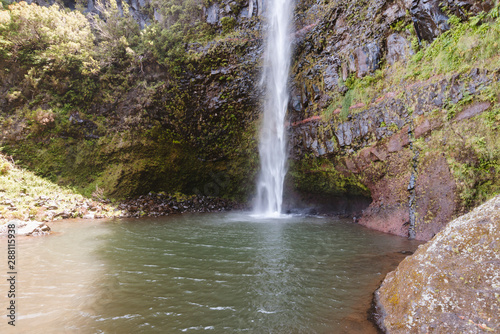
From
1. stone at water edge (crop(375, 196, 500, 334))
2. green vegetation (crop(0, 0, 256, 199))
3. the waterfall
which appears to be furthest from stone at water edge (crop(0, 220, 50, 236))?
the waterfall

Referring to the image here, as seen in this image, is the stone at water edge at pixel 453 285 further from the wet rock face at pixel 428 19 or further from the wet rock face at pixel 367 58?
the wet rock face at pixel 367 58

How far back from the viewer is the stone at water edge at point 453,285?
1997mm

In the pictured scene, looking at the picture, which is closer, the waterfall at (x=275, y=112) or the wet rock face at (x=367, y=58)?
the wet rock face at (x=367, y=58)

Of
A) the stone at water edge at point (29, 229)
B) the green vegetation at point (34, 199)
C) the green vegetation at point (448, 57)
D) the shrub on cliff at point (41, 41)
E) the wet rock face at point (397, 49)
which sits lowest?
the stone at water edge at point (29, 229)

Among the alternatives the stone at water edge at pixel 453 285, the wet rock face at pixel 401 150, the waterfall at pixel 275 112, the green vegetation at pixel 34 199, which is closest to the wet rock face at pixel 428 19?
the wet rock face at pixel 401 150

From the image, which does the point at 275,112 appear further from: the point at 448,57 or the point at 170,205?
the point at 170,205

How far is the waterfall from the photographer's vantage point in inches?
500

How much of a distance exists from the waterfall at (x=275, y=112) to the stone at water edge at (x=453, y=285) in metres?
9.83

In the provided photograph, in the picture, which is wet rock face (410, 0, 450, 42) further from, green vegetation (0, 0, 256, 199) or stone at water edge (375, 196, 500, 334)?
green vegetation (0, 0, 256, 199)

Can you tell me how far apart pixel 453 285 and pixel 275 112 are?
11.4 m

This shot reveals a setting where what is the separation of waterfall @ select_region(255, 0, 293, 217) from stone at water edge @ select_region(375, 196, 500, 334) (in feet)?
32.2

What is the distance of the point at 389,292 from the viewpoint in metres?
2.90

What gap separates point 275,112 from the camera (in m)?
12.8

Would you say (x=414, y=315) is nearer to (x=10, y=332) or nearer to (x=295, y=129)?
(x=10, y=332)
